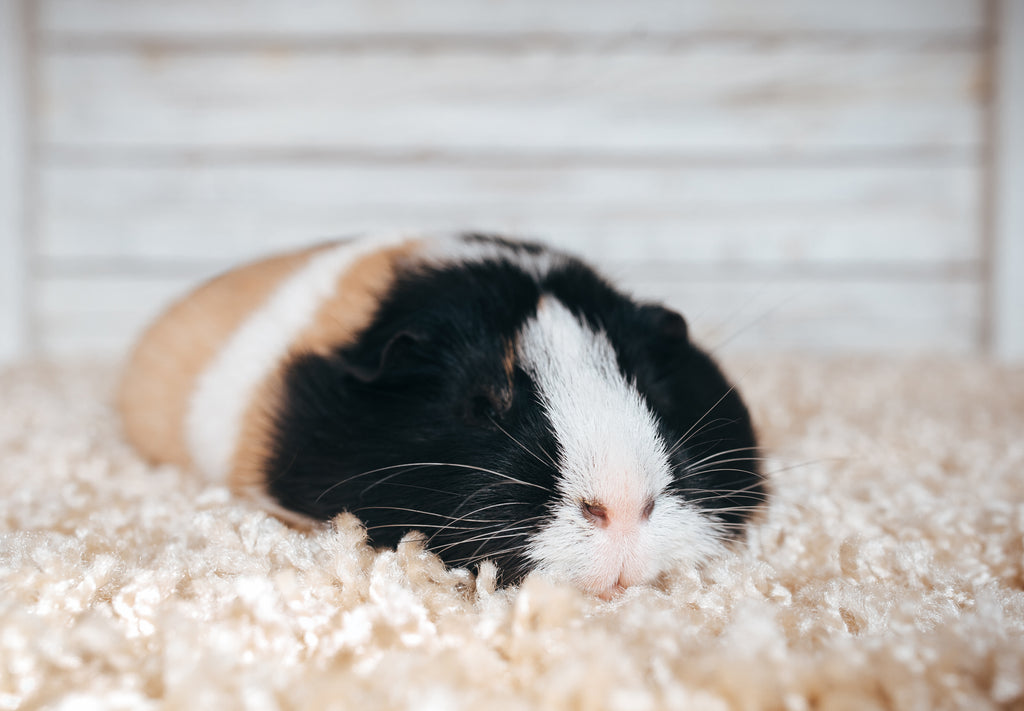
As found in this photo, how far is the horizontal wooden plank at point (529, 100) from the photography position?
2.51 metres

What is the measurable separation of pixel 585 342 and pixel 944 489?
63 centimetres

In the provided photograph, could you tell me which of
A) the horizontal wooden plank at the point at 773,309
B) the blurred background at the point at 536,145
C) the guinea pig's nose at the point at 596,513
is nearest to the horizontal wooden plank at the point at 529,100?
the blurred background at the point at 536,145

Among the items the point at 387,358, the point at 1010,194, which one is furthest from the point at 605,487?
the point at 1010,194

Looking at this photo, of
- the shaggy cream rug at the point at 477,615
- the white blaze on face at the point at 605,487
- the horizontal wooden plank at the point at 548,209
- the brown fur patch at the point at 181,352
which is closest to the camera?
the shaggy cream rug at the point at 477,615

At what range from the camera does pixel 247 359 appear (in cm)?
114

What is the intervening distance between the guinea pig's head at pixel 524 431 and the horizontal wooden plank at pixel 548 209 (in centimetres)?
160

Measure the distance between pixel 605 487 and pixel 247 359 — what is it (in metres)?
0.66

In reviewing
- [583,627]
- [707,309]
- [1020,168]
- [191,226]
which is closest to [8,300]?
[191,226]

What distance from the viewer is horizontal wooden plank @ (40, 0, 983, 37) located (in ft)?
8.15

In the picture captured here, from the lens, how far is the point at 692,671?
0.56m

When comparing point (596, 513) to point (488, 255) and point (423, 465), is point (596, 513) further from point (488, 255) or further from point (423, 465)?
point (488, 255)

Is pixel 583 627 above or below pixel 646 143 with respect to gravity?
below

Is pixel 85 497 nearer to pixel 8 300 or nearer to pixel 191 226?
pixel 191 226

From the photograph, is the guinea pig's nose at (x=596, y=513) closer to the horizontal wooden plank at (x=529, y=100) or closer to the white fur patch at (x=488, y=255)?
the white fur patch at (x=488, y=255)
